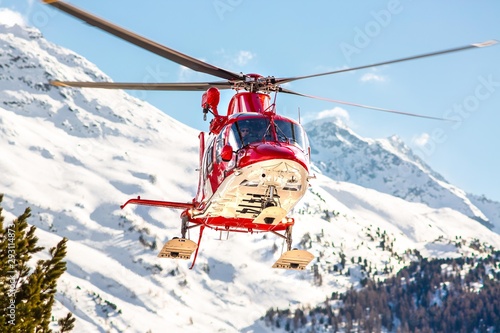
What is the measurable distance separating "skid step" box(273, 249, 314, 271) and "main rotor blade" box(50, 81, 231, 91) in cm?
661

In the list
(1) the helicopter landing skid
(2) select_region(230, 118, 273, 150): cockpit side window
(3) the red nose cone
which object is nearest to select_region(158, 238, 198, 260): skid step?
(1) the helicopter landing skid

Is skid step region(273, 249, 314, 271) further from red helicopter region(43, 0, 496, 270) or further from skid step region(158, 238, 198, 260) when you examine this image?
skid step region(158, 238, 198, 260)

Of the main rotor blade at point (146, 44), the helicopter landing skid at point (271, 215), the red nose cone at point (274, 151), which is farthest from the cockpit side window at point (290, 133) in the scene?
the main rotor blade at point (146, 44)

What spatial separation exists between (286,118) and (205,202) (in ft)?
16.2

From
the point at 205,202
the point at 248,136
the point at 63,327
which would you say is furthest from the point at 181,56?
the point at 63,327

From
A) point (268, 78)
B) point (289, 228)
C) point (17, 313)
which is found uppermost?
point (268, 78)

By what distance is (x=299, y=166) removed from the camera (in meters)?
21.1

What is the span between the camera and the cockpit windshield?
71.3 ft

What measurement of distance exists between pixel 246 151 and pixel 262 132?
1.02 metres

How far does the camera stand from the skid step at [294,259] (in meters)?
26.1

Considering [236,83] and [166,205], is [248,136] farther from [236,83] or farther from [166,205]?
[166,205]

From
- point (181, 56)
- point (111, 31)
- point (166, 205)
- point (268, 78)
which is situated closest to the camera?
point (111, 31)

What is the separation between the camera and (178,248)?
26.7 m

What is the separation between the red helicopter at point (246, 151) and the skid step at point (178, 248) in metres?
0.62
